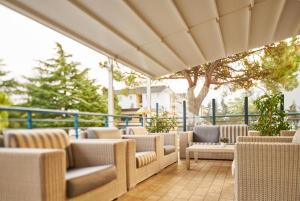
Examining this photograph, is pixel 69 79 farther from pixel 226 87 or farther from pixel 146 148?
pixel 146 148

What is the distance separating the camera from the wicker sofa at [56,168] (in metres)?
1.76

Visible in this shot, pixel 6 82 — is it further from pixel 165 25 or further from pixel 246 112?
pixel 246 112

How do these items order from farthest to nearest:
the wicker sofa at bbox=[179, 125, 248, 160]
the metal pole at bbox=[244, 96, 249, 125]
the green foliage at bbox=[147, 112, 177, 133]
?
the metal pole at bbox=[244, 96, 249, 125] → the green foliage at bbox=[147, 112, 177, 133] → the wicker sofa at bbox=[179, 125, 248, 160]

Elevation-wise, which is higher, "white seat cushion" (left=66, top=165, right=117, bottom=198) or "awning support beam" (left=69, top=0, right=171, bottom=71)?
"awning support beam" (left=69, top=0, right=171, bottom=71)

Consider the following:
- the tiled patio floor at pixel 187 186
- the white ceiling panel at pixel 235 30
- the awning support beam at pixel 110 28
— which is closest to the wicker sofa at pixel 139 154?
the tiled patio floor at pixel 187 186

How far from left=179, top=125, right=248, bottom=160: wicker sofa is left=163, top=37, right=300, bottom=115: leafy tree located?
3017 millimetres

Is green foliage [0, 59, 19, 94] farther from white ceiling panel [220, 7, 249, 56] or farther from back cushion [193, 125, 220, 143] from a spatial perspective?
white ceiling panel [220, 7, 249, 56]

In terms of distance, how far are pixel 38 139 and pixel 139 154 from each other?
156 centimetres

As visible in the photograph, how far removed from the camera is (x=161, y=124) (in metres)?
6.50

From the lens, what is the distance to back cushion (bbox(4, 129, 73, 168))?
206 cm

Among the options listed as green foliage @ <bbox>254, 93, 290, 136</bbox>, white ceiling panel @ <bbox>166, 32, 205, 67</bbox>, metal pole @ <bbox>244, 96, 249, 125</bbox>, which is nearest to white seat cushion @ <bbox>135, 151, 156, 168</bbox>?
green foliage @ <bbox>254, 93, 290, 136</bbox>

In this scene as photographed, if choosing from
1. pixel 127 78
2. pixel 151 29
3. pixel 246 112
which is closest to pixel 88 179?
pixel 151 29

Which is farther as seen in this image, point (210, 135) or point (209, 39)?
point (210, 135)

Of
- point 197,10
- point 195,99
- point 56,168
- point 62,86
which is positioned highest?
point 197,10
